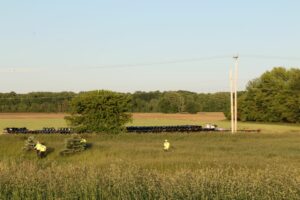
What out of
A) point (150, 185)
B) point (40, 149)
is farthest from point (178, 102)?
point (150, 185)

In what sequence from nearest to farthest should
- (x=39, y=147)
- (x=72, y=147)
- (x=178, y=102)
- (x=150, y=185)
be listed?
(x=150, y=185) < (x=39, y=147) < (x=72, y=147) < (x=178, y=102)

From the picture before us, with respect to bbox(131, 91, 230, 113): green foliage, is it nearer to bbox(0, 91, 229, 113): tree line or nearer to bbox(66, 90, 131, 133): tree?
bbox(0, 91, 229, 113): tree line

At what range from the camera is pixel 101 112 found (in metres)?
63.3

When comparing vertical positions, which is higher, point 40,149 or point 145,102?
point 145,102

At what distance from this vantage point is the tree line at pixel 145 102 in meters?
133

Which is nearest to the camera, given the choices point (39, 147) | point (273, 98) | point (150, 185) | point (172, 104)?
point (150, 185)

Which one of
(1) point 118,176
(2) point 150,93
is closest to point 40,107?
(2) point 150,93

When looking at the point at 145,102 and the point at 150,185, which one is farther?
the point at 145,102

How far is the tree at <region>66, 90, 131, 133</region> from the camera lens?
207ft

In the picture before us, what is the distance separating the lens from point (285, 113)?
105688 millimetres

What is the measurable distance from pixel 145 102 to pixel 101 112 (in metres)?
81.4

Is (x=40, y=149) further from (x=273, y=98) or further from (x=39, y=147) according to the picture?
(x=273, y=98)

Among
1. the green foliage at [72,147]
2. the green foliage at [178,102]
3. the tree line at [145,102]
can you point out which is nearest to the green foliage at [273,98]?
the tree line at [145,102]

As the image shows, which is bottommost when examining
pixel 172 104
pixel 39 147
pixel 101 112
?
pixel 39 147
